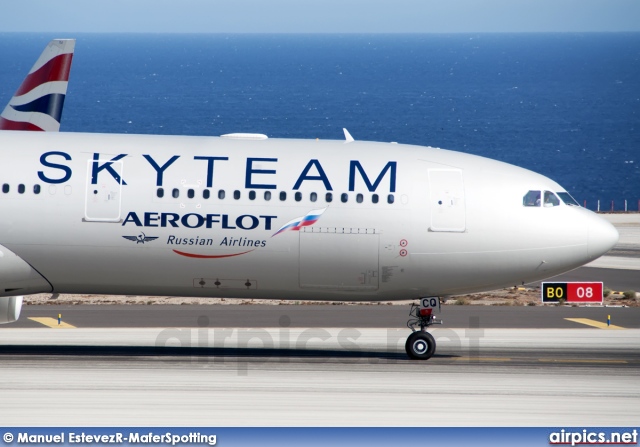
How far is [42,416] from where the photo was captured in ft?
69.8

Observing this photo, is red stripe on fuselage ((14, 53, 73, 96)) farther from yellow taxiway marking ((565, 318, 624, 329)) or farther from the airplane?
yellow taxiway marking ((565, 318, 624, 329))

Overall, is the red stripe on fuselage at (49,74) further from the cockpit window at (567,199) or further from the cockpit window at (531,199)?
the cockpit window at (567,199)

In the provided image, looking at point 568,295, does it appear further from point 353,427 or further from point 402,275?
point 353,427

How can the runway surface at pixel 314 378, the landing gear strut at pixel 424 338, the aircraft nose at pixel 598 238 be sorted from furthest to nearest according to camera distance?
the landing gear strut at pixel 424 338
the aircraft nose at pixel 598 238
the runway surface at pixel 314 378

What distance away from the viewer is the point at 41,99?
4181 cm

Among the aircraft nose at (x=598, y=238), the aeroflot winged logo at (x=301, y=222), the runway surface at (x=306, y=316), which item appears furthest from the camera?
the runway surface at (x=306, y=316)

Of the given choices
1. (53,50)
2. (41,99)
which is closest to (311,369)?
(41,99)

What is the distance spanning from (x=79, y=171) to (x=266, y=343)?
7.93m

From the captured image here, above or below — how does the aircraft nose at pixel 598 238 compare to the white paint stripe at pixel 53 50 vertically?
below

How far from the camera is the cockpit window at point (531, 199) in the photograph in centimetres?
2650

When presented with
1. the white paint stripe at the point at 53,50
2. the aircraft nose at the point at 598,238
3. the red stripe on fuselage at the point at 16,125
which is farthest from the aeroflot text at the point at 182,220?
the white paint stripe at the point at 53,50

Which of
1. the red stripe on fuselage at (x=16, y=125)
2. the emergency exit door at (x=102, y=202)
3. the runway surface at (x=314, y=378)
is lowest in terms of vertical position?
the runway surface at (x=314, y=378)

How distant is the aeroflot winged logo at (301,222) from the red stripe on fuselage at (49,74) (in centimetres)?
1960

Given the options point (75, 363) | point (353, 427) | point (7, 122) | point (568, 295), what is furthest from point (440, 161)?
point (7, 122)
